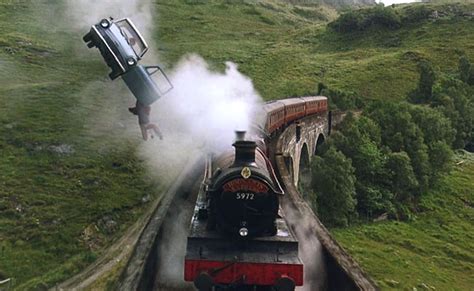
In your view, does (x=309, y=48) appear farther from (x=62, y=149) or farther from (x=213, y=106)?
(x=213, y=106)

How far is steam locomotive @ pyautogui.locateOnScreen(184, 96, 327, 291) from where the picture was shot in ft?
34.9

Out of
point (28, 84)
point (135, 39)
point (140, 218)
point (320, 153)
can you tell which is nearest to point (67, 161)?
point (140, 218)

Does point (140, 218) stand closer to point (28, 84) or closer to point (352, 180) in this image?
point (352, 180)

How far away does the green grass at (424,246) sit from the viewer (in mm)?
→ 23453

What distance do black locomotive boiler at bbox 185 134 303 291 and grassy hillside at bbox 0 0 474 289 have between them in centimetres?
874

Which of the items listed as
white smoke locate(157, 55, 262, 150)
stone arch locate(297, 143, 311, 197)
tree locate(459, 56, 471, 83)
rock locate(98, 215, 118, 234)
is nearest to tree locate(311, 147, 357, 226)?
stone arch locate(297, 143, 311, 197)

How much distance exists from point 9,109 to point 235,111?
18.6 metres

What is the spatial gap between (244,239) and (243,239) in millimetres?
24

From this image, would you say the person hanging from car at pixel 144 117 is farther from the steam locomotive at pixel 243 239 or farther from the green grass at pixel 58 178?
the green grass at pixel 58 178

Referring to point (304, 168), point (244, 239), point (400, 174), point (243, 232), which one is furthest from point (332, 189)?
point (243, 232)

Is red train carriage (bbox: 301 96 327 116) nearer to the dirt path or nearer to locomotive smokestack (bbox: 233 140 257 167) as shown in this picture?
the dirt path

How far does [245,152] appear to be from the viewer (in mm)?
11523

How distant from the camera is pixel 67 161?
2494 cm

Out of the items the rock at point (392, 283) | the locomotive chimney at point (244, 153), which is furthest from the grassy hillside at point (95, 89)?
the rock at point (392, 283)
